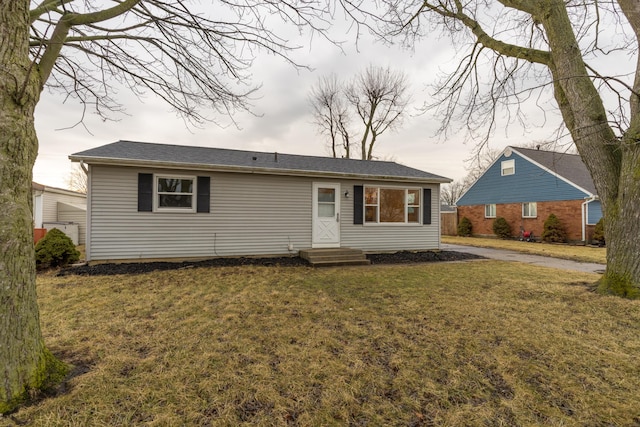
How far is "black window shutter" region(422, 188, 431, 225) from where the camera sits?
10273 millimetres

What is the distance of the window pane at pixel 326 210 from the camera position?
30.5 ft

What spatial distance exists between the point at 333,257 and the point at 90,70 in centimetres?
682

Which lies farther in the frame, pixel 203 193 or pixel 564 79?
pixel 203 193

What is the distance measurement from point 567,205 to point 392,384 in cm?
1749

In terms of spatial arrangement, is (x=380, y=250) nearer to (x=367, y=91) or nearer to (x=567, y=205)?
(x=567, y=205)

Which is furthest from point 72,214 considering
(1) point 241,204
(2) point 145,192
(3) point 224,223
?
(1) point 241,204

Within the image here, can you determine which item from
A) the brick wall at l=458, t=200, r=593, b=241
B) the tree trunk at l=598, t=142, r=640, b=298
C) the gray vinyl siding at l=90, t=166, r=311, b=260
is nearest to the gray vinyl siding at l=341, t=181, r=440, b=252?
the gray vinyl siding at l=90, t=166, r=311, b=260

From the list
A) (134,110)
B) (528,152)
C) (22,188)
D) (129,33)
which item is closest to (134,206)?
(134,110)

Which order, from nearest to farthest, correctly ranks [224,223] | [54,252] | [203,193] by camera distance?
Result: [54,252] → [203,193] → [224,223]

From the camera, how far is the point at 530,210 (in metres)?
16.6

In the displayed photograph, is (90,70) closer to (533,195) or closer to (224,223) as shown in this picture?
(224,223)

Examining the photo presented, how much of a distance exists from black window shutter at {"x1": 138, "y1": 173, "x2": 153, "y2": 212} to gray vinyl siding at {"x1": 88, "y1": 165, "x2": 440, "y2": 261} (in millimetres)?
135

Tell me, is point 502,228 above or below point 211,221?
below

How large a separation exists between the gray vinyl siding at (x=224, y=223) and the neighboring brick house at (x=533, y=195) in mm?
10639
